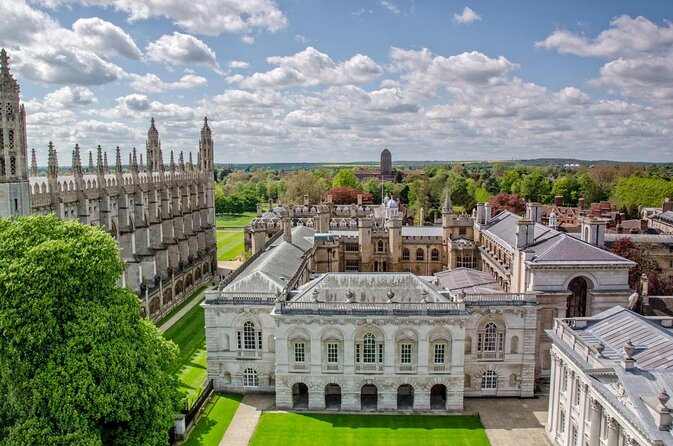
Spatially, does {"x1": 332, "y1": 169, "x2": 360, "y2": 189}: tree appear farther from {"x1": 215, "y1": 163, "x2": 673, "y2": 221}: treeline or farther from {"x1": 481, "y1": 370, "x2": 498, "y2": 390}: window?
{"x1": 481, "y1": 370, "x2": 498, "y2": 390}: window

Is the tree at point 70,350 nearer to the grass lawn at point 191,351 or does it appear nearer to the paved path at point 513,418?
the grass lawn at point 191,351

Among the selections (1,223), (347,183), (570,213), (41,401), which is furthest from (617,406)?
(347,183)

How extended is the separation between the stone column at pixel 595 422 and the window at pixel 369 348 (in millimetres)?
14463

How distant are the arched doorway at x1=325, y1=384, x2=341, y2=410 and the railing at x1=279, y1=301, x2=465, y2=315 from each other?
6.39 meters

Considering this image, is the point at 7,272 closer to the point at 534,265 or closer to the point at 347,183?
the point at 534,265

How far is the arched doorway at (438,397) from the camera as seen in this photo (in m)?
38.4

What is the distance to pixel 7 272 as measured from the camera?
26469 millimetres

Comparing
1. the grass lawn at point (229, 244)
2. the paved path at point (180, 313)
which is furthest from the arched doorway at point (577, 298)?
the grass lawn at point (229, 244)

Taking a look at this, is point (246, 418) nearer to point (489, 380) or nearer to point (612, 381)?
point (489, 380)

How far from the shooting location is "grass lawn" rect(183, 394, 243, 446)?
111 feet

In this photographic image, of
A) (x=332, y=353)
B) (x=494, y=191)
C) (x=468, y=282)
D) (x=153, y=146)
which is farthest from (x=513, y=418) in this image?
(x=494, y=191)

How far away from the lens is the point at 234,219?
527 ft

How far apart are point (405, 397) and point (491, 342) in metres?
7.46

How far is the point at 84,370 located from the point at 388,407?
67.1 feet
